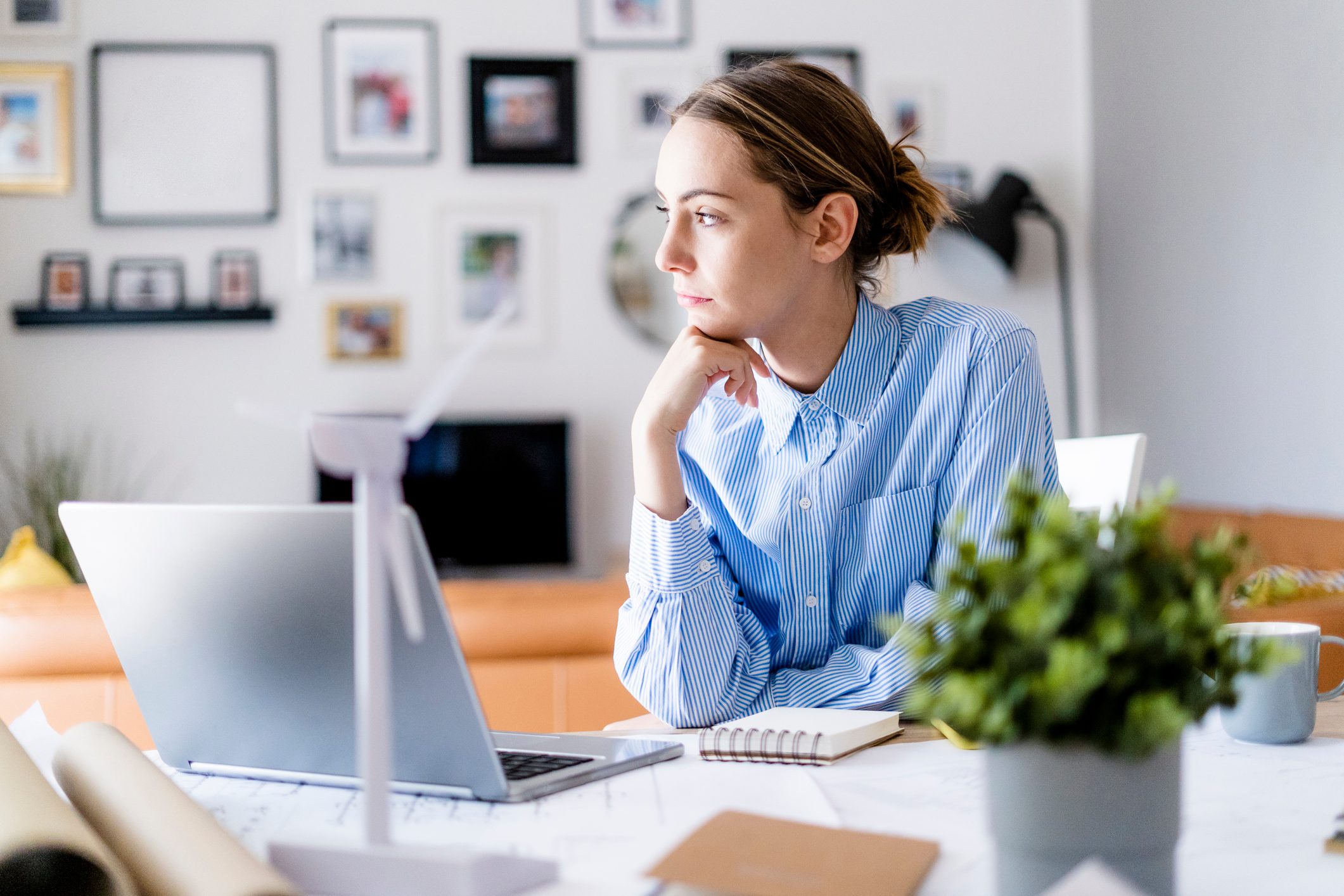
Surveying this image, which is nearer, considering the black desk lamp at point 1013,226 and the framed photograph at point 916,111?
the black desk lamp at point 1013,226

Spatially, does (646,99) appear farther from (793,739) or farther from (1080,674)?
(1080,674)

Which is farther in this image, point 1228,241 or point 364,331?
point 364,331

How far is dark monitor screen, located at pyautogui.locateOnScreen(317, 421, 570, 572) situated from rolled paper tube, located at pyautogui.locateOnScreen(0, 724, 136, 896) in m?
3.47

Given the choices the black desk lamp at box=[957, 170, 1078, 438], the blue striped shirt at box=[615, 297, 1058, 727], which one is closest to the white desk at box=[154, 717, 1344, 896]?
the blue striped shirt at box=[615, 297, 1058, 727]

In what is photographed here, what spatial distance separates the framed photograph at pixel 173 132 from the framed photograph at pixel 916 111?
86.8 inches

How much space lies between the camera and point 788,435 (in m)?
1.25

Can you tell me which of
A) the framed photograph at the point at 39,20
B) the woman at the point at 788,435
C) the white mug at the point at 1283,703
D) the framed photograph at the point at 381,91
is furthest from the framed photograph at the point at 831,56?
the white mug at the point at 1283,703

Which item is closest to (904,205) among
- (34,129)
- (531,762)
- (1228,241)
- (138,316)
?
A: (531,762)

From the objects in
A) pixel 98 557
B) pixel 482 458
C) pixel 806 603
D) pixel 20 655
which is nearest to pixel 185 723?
pixel 98 557

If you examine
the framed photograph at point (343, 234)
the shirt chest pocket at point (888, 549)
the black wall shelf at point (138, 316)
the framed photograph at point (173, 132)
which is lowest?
the shirt chest pocket at point (888, 549)

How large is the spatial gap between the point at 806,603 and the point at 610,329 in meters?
3.09

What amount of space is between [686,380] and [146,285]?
137 inches

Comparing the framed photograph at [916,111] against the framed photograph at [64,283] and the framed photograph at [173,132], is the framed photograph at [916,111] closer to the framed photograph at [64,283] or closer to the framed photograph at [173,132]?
the framed photograph at [173,132]

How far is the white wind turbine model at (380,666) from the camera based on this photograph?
508 mm
